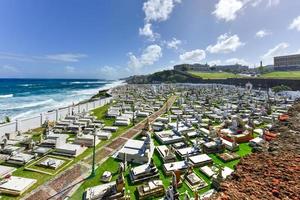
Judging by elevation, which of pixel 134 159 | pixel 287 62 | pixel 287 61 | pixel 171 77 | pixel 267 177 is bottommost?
pixel 134 159

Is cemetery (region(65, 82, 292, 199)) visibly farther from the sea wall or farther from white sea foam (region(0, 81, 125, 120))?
white sea foam (region(0, 81, 125, 120))

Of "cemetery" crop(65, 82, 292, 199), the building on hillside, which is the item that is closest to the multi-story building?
the building on hillside

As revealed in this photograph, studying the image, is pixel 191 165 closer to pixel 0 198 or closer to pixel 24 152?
pixel 0 198

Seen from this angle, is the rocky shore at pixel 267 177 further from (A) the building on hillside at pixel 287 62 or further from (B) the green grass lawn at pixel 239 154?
(A) the building on hillside at pixel 287 62

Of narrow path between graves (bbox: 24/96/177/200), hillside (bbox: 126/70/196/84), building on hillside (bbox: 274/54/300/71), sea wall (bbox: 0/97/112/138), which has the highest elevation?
building on hillside (bbox: 274/54/300/71)

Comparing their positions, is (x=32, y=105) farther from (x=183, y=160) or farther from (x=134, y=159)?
(x=183, y=160)

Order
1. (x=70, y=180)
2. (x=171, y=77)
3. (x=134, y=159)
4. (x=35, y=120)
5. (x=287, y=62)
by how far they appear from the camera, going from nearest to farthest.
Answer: (x=70, y=180) < (x=134, y=159) < (x=35, y=120) < (x=287, y=62) < (x=171, y=77)

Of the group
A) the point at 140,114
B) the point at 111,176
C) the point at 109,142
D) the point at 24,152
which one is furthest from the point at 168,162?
the point at 140,114

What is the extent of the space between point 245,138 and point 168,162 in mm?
11507

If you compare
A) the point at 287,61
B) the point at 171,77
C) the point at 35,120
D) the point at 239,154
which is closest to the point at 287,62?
the point at 287,61

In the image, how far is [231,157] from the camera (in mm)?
21062

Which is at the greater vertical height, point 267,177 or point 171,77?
point 171,77

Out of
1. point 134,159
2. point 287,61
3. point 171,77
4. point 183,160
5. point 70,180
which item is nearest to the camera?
point 70,180

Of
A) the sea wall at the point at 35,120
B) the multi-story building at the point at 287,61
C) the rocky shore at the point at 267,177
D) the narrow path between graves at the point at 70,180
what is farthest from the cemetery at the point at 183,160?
the multi-story building at the point at 287,61
